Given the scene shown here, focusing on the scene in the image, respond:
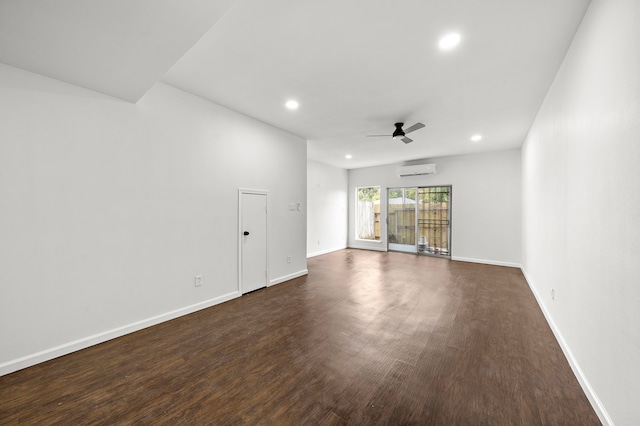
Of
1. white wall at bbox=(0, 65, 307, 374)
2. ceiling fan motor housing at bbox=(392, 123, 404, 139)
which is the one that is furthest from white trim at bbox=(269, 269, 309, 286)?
ceiling fan motor housing at bbox=(392, 123, 404, 139)

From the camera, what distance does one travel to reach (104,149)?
263 centimetres

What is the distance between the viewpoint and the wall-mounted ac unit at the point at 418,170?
276 inches

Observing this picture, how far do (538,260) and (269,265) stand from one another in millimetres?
4299

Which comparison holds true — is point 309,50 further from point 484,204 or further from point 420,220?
point 420,220

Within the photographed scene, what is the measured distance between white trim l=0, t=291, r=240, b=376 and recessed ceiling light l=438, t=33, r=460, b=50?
4.11 metres

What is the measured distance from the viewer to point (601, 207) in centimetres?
164

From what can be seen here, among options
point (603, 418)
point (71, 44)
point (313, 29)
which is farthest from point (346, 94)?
point (603, 418)

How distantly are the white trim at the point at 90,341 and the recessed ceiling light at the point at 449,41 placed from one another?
4109 mm

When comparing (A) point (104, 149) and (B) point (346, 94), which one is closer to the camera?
→ (A) point (104, 149)

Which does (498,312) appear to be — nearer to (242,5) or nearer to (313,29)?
(313,29)

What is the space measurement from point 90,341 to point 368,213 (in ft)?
24.9

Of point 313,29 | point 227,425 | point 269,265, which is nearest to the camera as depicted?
point 227,425

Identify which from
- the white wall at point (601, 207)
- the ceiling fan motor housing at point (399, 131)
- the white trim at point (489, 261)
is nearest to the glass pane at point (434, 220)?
the white trim at point (489, 261)

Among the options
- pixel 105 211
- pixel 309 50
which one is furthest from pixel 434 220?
pixel 105 211
